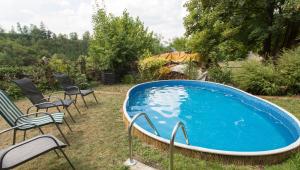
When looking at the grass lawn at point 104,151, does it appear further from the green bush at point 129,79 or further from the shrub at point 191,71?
the shrub at point 191,71

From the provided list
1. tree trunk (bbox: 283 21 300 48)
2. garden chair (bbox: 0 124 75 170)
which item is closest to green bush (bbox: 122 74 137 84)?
garden chair (bbox: 0 124 75 170)

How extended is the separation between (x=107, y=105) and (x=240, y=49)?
11236 millimetres

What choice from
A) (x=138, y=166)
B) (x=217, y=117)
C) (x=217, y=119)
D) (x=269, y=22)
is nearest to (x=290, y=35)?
(x=269, y=22)

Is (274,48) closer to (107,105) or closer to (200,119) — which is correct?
(200,119)

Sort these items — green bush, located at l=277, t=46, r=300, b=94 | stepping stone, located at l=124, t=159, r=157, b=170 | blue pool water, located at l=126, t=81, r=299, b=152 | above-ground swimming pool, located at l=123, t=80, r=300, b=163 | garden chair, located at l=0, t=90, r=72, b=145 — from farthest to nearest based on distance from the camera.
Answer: green bush, located at l=277, t=46, r=300, b=94
blue pool water, located at l=126, t=81, r=299, b=152
above-ground swimming pool, located at l=123, t=80, r=300, b=163
garden chair, located at l=0, t=90, r=72, b=145
stepping stone, located at l=124, t=159, r=157, b=170

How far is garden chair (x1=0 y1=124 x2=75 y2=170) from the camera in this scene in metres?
2.74

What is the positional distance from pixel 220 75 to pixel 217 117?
13.7ft

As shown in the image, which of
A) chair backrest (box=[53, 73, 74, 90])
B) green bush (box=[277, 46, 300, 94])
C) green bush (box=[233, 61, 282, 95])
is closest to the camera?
chair backrest (box=[53, 73, 74, 90])

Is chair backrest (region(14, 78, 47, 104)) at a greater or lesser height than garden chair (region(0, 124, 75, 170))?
greater

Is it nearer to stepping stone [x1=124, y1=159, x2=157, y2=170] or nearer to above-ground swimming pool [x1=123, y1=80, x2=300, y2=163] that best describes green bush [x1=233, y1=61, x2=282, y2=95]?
above-ground swimming pool [x1=123, y1=80, x2=300, y2=163]

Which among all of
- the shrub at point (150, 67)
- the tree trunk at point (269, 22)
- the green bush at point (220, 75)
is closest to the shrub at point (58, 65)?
the shrub at point (150, 67)

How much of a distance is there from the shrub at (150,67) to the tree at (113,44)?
2.89ft

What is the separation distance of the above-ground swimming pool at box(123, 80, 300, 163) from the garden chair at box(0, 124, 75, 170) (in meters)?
1.70

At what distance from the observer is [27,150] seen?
3.01 metres
